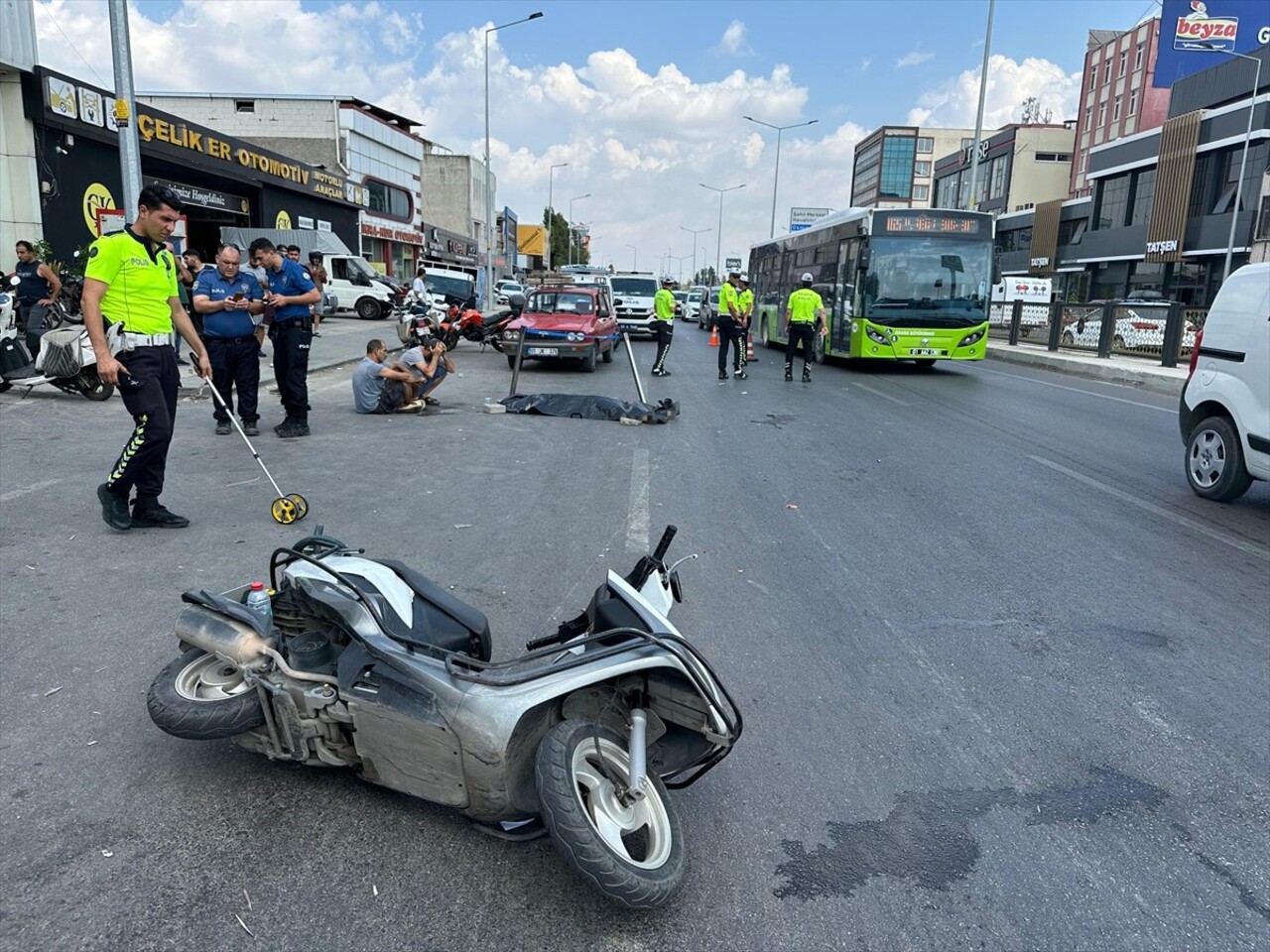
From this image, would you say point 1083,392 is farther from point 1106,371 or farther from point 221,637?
point 221,637

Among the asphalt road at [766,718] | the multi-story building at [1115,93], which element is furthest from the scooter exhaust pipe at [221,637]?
the multi-story building at [1115,93]

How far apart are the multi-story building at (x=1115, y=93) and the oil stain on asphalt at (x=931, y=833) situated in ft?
203

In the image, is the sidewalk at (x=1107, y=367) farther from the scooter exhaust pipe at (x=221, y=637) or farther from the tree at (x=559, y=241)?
the tree at (x=559, y=241)

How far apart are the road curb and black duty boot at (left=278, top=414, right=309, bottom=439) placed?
51.1 ft

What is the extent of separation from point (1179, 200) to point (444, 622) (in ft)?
169

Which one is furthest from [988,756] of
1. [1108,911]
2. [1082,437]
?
[1082,437]

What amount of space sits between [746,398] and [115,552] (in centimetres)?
1017

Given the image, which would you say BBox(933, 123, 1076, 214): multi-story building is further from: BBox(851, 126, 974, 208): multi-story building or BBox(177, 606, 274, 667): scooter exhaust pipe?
BBox(177, 606, 274, 667): scooter exhaust pipe

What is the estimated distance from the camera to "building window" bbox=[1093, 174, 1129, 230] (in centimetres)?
5050

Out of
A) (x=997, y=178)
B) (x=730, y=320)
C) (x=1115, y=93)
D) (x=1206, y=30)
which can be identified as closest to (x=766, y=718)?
(x=730, y=320)

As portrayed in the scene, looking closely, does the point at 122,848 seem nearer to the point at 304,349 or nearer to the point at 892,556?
the point at 892,556

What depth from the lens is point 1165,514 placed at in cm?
→ 726

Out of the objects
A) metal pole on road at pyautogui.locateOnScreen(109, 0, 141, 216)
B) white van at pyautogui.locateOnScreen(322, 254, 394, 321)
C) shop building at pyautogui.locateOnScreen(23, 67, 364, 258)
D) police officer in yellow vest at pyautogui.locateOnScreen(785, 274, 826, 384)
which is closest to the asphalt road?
metal pole on road at pyautogui.locateOnScreen(109, 0, 141, 216)

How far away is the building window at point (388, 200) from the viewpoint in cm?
5006
